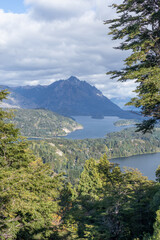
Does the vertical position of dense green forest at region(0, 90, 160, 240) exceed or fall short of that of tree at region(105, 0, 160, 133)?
it falls short

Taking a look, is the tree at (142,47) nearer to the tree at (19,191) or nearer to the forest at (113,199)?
the forest at (113,199)

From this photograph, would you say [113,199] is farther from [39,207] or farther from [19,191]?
[19,191]

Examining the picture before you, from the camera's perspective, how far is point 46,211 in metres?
13.2

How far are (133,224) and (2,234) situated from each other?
10851 millimetres

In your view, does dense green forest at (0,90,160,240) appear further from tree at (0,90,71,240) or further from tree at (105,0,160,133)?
tree at (105,0,160,133)

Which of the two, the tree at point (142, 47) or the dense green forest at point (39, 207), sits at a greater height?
the tree at point (142, 47)

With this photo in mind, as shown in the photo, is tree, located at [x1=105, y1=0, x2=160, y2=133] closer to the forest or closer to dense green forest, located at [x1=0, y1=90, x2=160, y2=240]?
the forest

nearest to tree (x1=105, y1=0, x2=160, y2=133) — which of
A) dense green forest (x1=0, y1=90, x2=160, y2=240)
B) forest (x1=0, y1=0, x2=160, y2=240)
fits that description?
forest (x1=0, y1=0, x2=160, y2=240)

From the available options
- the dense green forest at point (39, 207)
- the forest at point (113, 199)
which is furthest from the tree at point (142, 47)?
the dense green forest at point (39, 207)

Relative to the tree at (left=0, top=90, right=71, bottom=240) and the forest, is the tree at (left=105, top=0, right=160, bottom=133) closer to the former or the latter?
the forest

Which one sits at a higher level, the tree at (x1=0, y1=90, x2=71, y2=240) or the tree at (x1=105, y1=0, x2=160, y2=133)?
the tree at (x1=105, y1=0, x2=160, y2=133)

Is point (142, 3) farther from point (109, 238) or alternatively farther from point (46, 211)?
point (109, 238)

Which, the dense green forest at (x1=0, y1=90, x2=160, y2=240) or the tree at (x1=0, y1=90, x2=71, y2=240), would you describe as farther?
the dense green forest at (x1=0, y1=90, x2=160, y2=240)

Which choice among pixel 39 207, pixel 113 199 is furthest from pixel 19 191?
pixel 113 199
